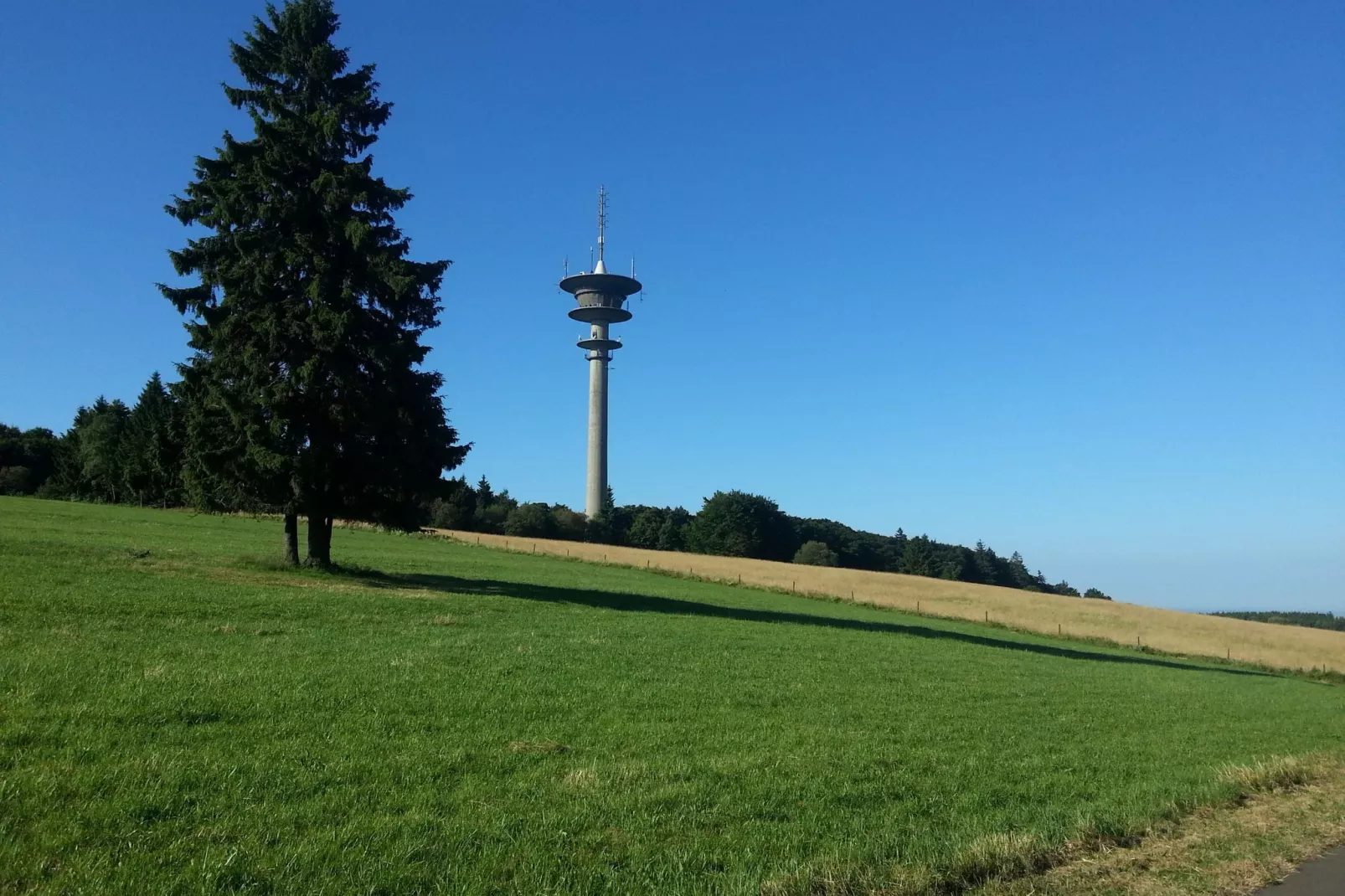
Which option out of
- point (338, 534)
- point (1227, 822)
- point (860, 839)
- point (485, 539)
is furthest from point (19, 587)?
point (485, 539)

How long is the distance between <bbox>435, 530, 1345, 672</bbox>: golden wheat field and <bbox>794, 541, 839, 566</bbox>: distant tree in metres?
50.4

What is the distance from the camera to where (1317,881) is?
8000mm

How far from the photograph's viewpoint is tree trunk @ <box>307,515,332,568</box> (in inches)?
1199

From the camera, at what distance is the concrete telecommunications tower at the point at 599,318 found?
566 feet

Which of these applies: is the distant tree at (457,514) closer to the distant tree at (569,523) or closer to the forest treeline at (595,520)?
the forest treeline at (595,520)

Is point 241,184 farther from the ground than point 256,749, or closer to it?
farther from the ground

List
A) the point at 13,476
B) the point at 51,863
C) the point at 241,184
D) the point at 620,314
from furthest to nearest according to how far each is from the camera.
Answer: the point at 620,314 → the point at 13,476 → the point at 241,184 → the point at 51,863

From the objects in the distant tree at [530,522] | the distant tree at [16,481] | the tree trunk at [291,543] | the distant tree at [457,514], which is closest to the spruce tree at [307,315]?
the tree trunk at [291,543]

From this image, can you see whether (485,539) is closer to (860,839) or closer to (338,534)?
(338,534)

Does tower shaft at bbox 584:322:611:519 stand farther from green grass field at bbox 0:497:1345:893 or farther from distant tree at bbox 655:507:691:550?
green grass field at bbox 0:497:1345:893

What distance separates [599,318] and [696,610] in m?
155

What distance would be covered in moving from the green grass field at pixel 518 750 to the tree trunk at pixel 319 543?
17.8 feet

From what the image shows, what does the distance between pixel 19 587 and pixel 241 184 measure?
49.3ft

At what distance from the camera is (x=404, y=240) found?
31.2 metres
